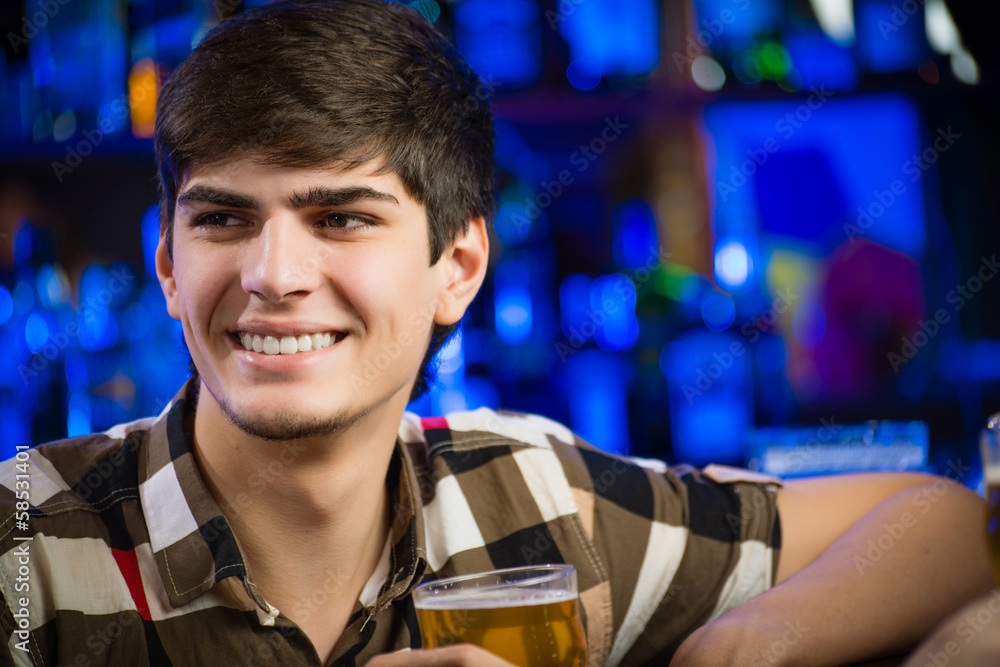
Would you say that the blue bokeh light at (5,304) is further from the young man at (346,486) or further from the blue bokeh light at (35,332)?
the young man at (346,486)

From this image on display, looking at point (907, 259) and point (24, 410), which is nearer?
point (24, 410)

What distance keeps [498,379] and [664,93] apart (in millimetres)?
976

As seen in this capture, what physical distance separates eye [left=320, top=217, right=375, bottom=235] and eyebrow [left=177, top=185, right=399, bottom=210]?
2 cm

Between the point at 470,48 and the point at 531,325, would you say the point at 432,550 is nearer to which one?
the point at 531,325

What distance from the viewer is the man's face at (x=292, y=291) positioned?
3.52 ft

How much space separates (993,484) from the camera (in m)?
0.83

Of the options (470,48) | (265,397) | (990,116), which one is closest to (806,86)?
(990,116)

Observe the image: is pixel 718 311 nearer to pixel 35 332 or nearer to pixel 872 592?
pixel 872 592

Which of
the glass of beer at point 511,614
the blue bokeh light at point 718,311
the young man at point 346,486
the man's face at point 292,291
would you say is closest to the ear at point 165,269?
the young man at point 346,486

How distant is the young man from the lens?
3.51 feet

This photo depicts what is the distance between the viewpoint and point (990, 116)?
2.75 m

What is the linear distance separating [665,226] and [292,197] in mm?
1832

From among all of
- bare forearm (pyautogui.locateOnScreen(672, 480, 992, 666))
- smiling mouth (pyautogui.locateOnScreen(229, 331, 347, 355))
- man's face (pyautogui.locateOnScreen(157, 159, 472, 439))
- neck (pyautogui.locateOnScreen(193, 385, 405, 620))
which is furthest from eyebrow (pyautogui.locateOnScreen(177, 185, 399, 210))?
bare forearm (pyautogui.locateOnScreen(672, 480, 992, 666))

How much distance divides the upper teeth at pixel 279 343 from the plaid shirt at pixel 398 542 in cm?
20
